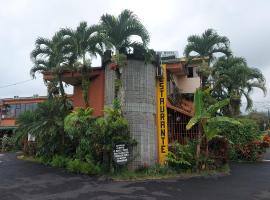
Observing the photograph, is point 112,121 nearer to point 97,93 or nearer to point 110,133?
point 110,133

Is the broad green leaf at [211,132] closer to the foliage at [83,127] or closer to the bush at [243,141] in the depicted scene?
the foliage at [83,127]

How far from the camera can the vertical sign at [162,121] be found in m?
15.9

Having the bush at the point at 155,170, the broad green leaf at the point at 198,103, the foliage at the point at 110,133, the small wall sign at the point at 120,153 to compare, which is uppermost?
the broad green leaf at the point at 198,103

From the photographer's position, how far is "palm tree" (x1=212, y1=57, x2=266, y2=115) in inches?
877

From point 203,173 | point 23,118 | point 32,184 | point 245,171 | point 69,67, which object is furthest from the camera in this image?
point 23,118

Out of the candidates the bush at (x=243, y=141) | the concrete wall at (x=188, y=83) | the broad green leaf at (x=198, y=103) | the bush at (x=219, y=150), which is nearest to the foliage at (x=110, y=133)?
the broad green leaf at (x=198, y=103)

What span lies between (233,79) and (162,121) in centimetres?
852

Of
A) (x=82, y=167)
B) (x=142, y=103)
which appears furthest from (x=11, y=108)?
(x=142, y=103)

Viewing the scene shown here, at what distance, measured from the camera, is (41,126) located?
60.6 feet

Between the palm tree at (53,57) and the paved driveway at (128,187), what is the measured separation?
578 centimetres

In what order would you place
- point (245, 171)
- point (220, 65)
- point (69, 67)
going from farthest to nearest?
1. point (220, 65)
2. point (69, 67)
3. point (245, 171)

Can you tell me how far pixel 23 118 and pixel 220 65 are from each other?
13.7m

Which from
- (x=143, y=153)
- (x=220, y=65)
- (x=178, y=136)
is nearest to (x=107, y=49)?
(x=143, y=153)

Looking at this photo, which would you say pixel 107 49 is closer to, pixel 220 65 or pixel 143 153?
pixel 143 153
